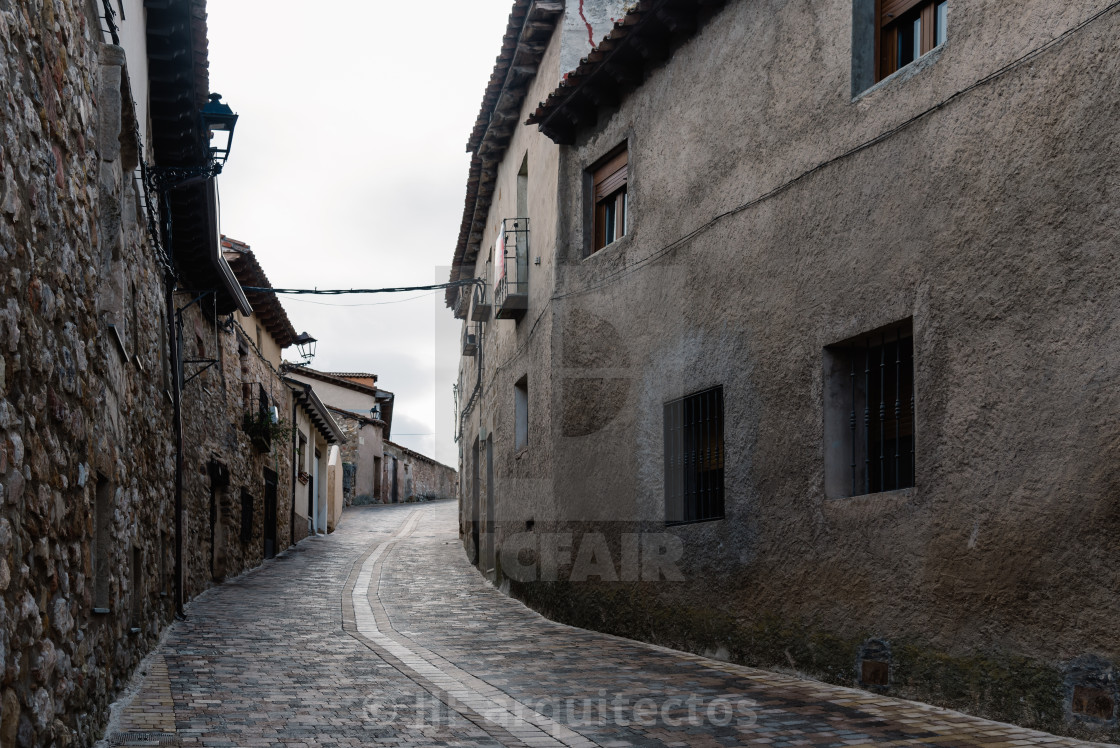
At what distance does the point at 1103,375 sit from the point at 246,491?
646 inches

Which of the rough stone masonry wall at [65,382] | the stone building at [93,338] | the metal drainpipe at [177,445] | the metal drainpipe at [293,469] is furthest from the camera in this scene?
the metal drainpipe at [293,469]

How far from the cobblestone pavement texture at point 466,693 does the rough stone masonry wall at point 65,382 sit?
72 cm

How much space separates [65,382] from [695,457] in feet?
20.1

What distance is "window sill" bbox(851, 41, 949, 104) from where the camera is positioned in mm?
7754

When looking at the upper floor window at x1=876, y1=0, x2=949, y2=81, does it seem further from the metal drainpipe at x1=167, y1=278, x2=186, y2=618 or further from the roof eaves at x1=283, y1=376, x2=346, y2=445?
the roof eaves at x1=283, y1=376, x2=346, y2=445

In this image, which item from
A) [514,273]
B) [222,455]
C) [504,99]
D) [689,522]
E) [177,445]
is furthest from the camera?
[222,455]

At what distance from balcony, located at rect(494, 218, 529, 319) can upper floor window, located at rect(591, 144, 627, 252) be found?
2.37 meters

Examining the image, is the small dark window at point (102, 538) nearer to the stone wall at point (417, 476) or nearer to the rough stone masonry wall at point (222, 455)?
the rough stone masonry wall at point (222, 455)

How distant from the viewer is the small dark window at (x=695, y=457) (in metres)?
10.2

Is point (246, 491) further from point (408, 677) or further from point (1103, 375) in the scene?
point (1103, 375)

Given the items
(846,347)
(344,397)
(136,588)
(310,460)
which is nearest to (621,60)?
(846,347)

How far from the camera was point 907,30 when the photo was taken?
841 centimetres

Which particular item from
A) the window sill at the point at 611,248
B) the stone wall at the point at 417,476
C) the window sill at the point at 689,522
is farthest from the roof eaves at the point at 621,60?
the stone wall at the point at 417,476

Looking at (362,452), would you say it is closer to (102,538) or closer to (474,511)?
(474,511)
